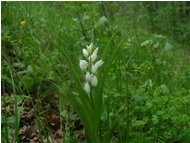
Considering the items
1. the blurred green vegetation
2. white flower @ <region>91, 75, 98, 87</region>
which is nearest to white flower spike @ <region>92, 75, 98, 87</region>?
white flower @ <region>91, 75, 98, 87</region>

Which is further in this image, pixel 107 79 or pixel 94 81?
pixel 107 79

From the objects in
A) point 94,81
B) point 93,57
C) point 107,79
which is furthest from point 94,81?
point 107,79

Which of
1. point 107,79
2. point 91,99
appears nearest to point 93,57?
point 91,99

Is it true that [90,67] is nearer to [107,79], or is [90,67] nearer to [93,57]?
[93,57]

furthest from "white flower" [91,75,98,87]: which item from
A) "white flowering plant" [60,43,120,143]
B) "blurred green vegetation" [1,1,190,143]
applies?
"blurred green vegetation" [1,1,190,143]

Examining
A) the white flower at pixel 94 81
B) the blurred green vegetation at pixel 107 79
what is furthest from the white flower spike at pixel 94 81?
the blurred green vegetation at pixel 107 79

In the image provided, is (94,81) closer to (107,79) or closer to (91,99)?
(91,99)

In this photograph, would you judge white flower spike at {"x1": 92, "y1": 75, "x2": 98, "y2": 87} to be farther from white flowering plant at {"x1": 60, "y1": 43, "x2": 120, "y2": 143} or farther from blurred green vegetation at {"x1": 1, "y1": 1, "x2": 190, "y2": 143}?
blurred green vegetation at {"x1": 1, "y1": 1, "x2": 190, "y2": 143}

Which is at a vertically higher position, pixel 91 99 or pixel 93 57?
pixel 93 57

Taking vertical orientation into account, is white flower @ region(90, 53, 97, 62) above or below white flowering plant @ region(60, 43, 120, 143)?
above

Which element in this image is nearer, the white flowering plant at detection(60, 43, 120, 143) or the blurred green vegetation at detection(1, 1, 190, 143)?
the white flowering plant at detection(60, 43, 120, 143)

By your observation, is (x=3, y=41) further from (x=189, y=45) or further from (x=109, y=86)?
(x=189, y=45)
